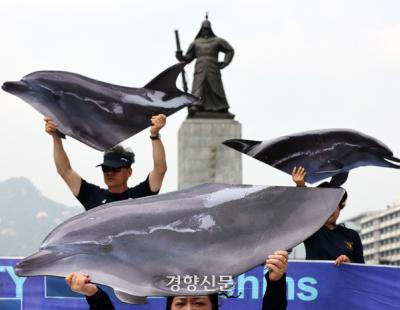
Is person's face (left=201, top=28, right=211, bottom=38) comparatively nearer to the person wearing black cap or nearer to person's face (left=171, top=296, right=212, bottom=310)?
the person wearing black cap

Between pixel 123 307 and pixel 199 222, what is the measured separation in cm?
216

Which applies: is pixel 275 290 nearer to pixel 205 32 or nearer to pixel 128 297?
pixel 128 297

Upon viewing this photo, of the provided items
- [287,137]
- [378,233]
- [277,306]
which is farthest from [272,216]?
[378,233]

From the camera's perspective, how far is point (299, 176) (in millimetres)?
3453

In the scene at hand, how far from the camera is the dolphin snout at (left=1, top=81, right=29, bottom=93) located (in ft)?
12.0

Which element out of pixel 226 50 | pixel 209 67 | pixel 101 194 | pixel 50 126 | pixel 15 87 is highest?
pixel 226 50

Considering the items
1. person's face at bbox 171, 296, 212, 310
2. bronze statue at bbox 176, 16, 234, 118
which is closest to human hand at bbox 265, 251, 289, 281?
person's face at bbox 171, 296, 212, 310

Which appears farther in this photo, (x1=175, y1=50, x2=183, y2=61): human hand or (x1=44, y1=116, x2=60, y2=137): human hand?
(x1=175, y1=50, x2=183, y2=61): human hand

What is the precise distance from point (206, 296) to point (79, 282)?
390 mm

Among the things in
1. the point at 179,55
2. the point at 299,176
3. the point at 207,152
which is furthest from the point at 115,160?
the point at 179,55

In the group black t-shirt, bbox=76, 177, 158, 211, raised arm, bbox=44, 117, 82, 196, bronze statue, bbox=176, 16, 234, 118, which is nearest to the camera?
black t-shirt, bbox=76, 177, 158, 211

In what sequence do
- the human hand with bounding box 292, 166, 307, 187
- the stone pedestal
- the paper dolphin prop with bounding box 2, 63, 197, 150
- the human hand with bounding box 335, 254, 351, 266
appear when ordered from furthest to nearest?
the stone pedestal, the human hand with bounding box 335, 254, 351, 266, the paper dolphin prop with bounding box 2, 63, 197, 150, the human hand with bounding box 292, 166, 307, 187

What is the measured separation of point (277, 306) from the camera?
2.58 m

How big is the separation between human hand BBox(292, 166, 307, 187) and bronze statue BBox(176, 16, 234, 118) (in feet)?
45.6
